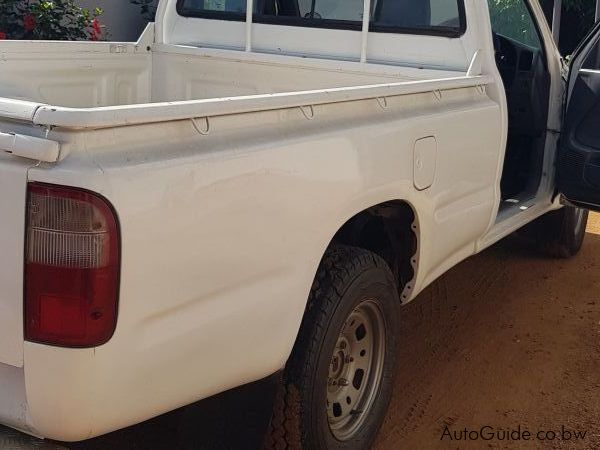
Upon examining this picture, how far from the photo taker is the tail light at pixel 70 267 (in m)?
1.86

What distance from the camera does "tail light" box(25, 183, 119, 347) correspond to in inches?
73.4

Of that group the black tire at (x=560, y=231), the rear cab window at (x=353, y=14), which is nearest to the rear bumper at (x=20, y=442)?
the rear cab window at (x=353, y=14)

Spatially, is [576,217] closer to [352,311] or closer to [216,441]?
[352,311]

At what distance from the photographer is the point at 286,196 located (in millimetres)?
2359

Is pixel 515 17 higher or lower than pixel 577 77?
higher

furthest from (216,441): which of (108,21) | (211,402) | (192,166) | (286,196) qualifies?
(108,21)

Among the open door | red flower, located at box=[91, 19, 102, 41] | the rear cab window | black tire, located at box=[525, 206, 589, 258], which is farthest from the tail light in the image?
red flower, located at box=[91, 19, 102, 41]

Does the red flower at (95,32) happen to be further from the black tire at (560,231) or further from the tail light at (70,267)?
the tail light at (70,267)

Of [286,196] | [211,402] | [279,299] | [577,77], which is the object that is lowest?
[211,402]

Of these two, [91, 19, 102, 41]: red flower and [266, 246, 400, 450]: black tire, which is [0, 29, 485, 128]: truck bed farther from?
[91, 19, 102, 41]: red flower

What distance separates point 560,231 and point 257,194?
394cm

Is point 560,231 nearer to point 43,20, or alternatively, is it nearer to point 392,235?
point 392,235

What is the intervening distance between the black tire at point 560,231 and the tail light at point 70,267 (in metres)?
4.25

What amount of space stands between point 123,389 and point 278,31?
281cm
